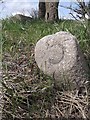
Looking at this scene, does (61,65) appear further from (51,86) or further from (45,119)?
(45,119)

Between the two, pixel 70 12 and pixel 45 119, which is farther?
pixel 70 12

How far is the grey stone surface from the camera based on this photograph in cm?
311

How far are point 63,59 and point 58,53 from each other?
5 cm

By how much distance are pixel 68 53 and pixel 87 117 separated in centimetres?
45

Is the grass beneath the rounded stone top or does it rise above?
beneath

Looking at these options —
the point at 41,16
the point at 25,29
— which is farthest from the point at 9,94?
the point at 41,16

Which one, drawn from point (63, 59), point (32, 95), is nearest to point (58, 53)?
point (63, 59)

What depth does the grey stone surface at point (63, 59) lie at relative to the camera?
122 inches

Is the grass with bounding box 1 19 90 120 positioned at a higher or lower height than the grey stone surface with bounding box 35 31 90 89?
lower

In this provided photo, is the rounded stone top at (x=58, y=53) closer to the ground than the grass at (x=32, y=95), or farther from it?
farther from it

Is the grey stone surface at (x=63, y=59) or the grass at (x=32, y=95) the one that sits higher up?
the grey stone surface at (x=63, y=59)

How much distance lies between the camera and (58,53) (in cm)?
313

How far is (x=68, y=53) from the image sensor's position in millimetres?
3113

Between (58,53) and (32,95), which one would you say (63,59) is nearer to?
(58,53)
